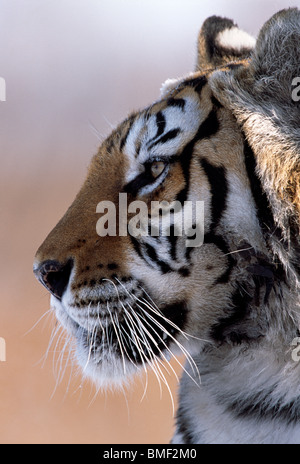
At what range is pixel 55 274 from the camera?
141 centimetres

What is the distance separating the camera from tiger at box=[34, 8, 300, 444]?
1.31 m

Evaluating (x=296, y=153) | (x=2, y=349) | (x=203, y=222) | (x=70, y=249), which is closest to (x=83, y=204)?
(x=70, y=249)

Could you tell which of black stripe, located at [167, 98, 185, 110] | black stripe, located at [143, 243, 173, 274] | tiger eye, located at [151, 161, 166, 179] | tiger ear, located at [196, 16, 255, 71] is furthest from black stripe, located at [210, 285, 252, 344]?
tiger ear, located at [196, 16, 255, 71]

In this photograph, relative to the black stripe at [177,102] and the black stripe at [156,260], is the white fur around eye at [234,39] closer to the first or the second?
the black stripe at [177,102]

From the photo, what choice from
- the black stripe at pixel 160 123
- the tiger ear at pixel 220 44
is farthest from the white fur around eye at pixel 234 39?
the black stripe at pixel 160 123

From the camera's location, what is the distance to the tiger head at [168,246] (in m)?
1.33

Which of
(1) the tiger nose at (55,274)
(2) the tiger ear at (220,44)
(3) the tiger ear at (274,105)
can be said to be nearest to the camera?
(3) the tiger ear at (274,105)

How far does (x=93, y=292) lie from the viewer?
1.39 meters

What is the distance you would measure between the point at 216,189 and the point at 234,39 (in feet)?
2.18

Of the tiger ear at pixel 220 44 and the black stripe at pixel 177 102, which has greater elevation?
the tiger ear at pixel 220 44

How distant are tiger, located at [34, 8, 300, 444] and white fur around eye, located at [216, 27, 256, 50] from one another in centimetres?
39

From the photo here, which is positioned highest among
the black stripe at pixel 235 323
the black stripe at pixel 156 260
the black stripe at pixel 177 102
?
the black stripe at pixel 177 102

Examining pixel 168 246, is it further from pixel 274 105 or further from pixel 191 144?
pixel 274 105

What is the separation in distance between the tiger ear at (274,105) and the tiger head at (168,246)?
13mm
